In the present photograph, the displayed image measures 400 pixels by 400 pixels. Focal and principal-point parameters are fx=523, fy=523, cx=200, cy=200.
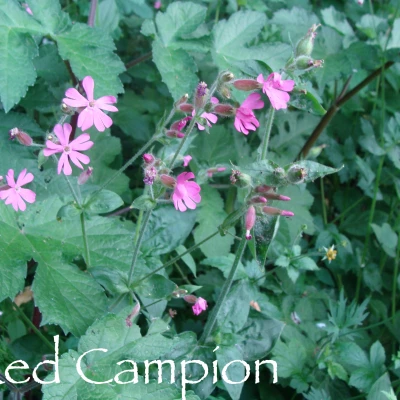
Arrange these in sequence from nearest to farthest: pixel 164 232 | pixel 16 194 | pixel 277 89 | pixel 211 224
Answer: pixel 277 89, pixel 16 194, pixel 164 232, pixel 211 224

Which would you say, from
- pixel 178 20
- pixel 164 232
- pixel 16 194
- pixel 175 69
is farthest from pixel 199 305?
pixel 178 20

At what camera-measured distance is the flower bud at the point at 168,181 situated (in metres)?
1.47

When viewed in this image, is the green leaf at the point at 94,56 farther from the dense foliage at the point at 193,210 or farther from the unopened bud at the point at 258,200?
the unopened bud at the point at 258,200

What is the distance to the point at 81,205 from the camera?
5.43ft

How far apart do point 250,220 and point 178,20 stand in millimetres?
1100

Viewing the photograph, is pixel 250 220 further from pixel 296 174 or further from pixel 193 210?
pixel 193 210

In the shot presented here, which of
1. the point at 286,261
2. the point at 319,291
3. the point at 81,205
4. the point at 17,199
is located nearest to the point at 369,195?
the point at 319,291

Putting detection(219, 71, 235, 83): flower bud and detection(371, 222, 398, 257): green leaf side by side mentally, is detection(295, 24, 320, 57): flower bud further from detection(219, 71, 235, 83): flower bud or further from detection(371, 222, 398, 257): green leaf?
detection(371, 222, 398, 257): green leaf

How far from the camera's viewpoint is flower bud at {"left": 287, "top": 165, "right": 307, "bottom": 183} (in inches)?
52.1

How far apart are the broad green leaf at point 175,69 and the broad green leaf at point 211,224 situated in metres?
0.59

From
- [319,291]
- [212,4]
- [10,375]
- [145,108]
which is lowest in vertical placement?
[319,291]

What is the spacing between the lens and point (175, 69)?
6.54 feet

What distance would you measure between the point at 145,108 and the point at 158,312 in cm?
126

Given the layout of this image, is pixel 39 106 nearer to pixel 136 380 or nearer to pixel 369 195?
pixel 136 380
